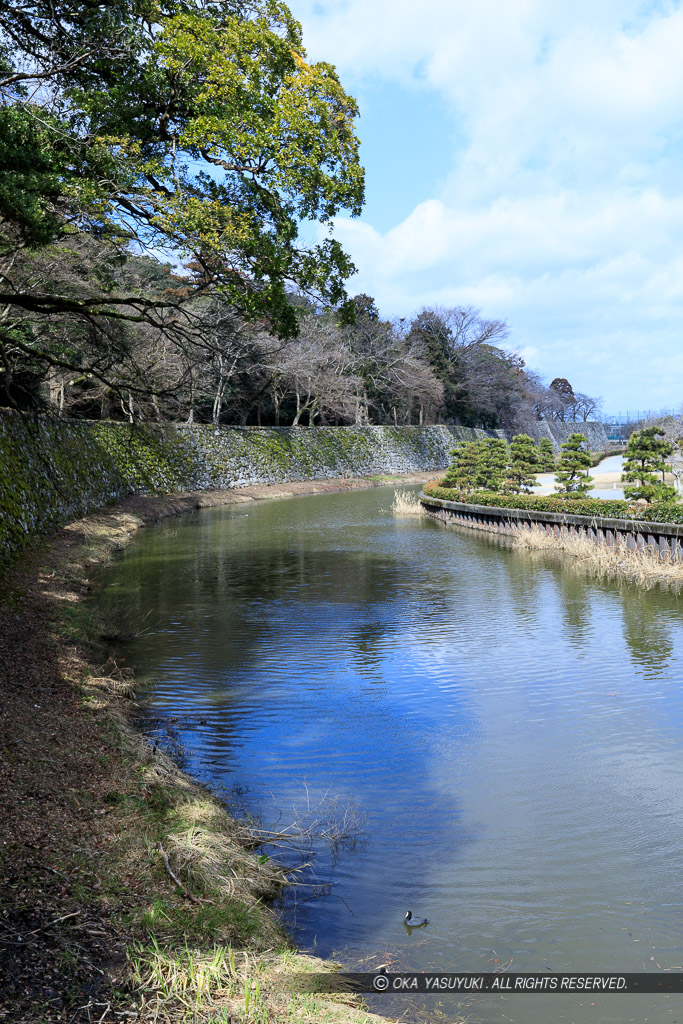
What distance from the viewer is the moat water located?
15.1 ft

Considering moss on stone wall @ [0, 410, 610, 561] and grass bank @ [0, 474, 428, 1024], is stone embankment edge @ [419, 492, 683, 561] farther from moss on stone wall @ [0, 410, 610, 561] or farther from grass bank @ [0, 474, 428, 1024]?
grass bank @ [0, 474, 428, 1024]

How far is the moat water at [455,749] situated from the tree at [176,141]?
15.5 feet

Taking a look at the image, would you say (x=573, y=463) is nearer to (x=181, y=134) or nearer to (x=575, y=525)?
(x=575, y=525)

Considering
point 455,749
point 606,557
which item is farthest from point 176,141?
point 606,557

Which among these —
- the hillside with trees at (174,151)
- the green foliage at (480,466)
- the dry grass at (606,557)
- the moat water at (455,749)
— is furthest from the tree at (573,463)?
the hillside with trees at (174,151)

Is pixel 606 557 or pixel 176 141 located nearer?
pixel 176 141

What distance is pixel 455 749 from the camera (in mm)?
7527

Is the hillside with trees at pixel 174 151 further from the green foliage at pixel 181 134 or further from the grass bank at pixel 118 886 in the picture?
the grass bank at pixel 118 886

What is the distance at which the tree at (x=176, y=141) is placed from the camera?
9.62m

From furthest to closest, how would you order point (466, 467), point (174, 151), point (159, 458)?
1. point (159, 458)
2. point (466, 467)
3. point (174, 151)

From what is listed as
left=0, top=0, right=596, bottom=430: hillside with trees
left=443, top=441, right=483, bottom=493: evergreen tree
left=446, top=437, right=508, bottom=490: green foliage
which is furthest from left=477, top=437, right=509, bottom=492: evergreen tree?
left=0, top=0, right=596, bottom=430: hillside with trees

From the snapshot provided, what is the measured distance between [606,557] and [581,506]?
105 inches

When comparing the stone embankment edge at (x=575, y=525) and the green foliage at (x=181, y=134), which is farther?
the stone embankment edge at (x=575, y=525)

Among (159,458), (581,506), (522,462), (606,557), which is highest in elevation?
(159,458)
